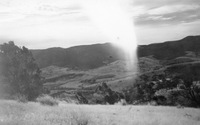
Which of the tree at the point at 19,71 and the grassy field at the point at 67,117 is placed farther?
the tree at the point at 19,71

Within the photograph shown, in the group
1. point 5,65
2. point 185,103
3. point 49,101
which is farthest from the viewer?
point 5,65

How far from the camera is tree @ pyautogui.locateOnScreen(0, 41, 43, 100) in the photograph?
32281 mm

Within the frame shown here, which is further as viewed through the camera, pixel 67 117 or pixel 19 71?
pixel 19 71

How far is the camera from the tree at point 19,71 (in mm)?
32281

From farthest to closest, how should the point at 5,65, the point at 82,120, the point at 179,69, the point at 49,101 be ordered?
1. the point at 179,69
2. the point at 5,65
3. the point at 49,101
4. the point at 82,120

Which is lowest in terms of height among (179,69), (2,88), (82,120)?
(179,69)

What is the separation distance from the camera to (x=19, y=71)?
33250mm

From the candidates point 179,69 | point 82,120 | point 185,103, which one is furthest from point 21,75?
point 179,69

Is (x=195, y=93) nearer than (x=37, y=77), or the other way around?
(x=195, y=93)

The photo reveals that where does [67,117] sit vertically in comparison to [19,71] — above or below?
above

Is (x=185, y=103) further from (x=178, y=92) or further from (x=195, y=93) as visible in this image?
(x=178, y=92)

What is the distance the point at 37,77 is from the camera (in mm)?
37438

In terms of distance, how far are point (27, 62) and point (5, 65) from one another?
13.0 ft

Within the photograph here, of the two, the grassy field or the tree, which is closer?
the grassy field
